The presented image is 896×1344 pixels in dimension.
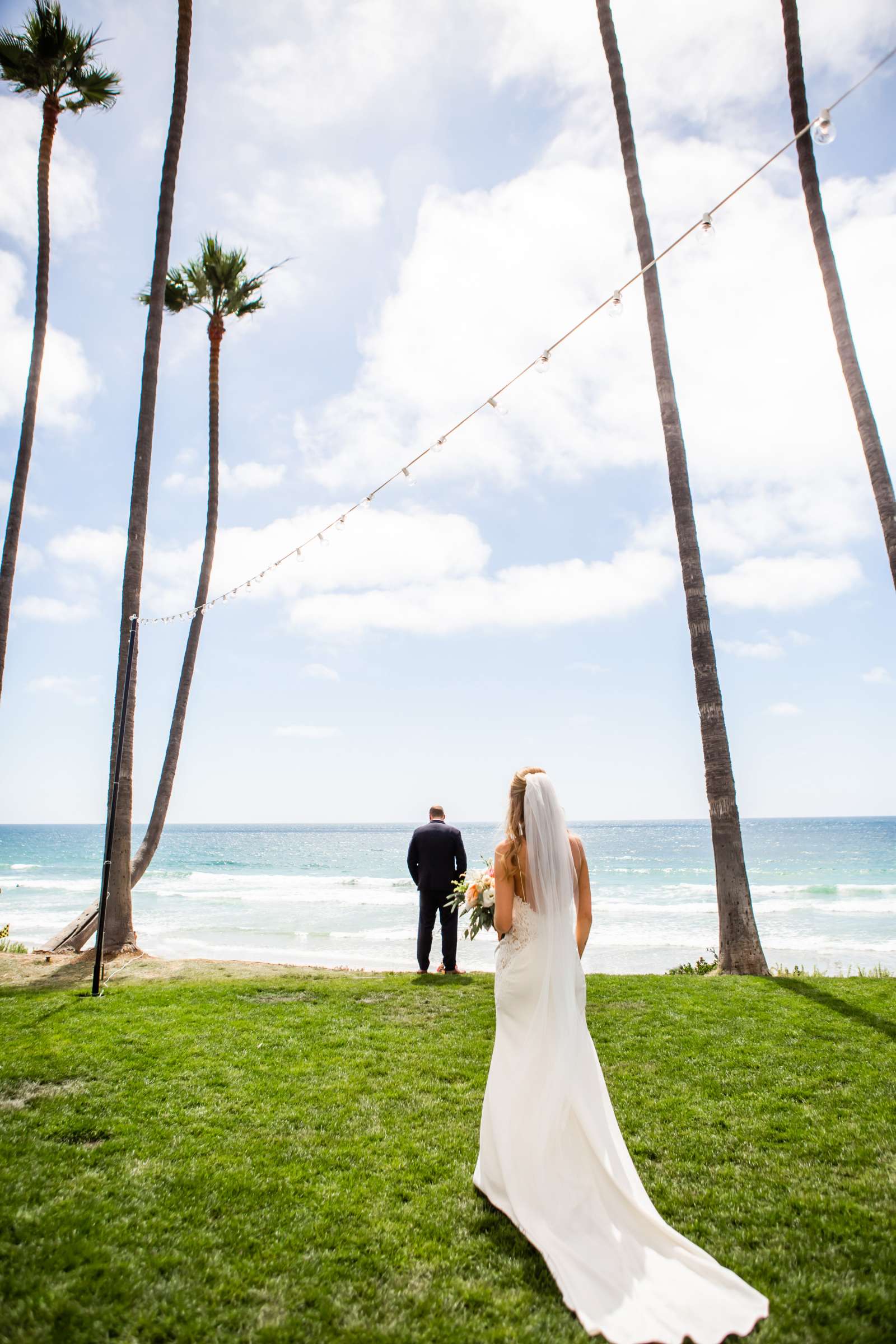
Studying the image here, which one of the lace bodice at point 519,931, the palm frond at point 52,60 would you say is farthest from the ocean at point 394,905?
the palm frond at point 52,60

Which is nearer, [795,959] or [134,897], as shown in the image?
[795,959]

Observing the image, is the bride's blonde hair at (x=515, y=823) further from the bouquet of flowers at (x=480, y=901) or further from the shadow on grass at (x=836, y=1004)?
the shadow on grass at (x=836, y=1004)

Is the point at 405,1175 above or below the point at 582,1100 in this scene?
below

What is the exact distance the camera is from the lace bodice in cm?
422

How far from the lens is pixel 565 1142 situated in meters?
3.67

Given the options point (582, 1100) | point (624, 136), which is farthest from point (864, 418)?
point (582, 1100)

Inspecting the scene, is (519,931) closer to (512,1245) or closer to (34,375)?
(512,1245)

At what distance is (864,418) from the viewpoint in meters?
8.30

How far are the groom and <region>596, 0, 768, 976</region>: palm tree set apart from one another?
3.36 m

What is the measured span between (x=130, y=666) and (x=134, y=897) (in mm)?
26259

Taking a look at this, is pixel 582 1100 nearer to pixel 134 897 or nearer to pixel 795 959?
pixel 795 959

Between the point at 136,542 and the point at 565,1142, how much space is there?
391 inches

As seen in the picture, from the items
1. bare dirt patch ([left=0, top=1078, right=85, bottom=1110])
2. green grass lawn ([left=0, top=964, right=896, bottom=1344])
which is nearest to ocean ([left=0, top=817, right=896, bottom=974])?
green grass lawn ([left=0, top=964, right=896, bottom=1344])

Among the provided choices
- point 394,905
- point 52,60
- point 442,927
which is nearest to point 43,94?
point 52,60
